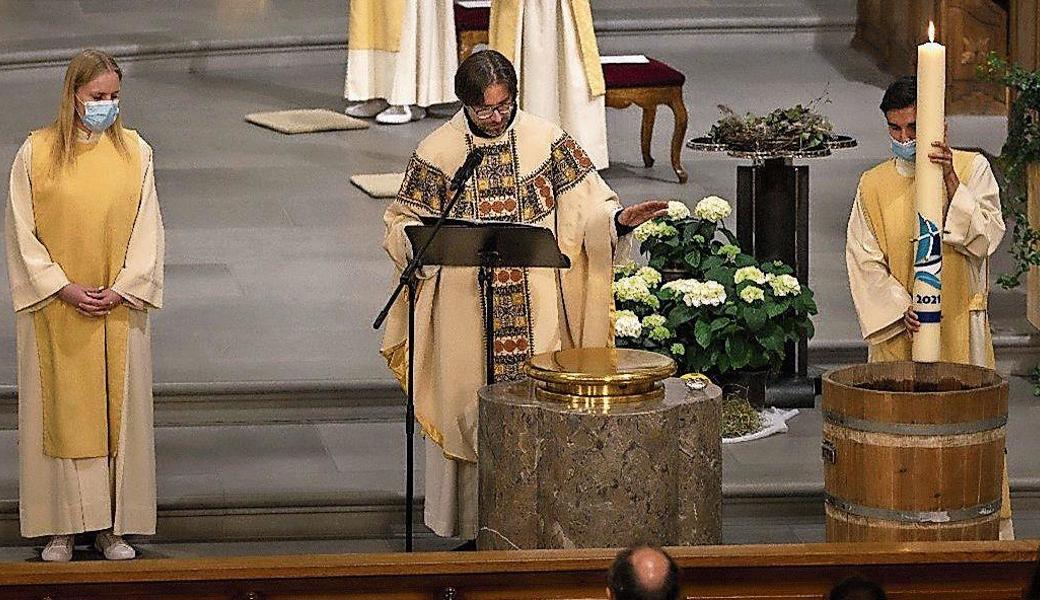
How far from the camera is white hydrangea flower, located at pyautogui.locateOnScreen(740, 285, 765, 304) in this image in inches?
307

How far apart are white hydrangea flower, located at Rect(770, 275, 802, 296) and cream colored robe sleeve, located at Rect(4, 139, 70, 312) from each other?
8.92 feet

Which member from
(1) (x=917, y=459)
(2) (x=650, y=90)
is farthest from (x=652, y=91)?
(1) (x=917, y=459)

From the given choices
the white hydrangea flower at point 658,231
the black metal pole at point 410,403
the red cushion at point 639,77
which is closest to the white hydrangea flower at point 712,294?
the white hydrangea flower at point 658,231

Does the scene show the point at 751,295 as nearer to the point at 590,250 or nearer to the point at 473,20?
the point at 590,250

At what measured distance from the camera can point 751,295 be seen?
25.6ft

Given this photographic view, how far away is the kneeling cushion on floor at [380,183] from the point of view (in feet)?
34.6

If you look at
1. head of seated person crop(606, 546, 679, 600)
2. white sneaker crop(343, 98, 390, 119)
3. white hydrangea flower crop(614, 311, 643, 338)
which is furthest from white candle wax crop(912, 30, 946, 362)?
white sneaker crop(343, 98, 390, 119)

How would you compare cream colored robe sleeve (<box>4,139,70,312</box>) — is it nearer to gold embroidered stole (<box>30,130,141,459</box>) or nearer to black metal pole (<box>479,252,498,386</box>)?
gold embroidered stole (<box>30,130,141,459</box>)

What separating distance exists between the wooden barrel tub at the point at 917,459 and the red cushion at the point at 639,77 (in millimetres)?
5223

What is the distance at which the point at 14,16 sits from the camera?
15.3 metres

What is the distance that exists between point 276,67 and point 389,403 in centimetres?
658

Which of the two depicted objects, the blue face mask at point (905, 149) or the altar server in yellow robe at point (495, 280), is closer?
the blue face mask at point (905, 149)

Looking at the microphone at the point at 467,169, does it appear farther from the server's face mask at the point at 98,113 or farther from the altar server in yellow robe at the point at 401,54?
the altar server in yellow robe at the point at 401,54

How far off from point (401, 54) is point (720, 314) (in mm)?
4803
